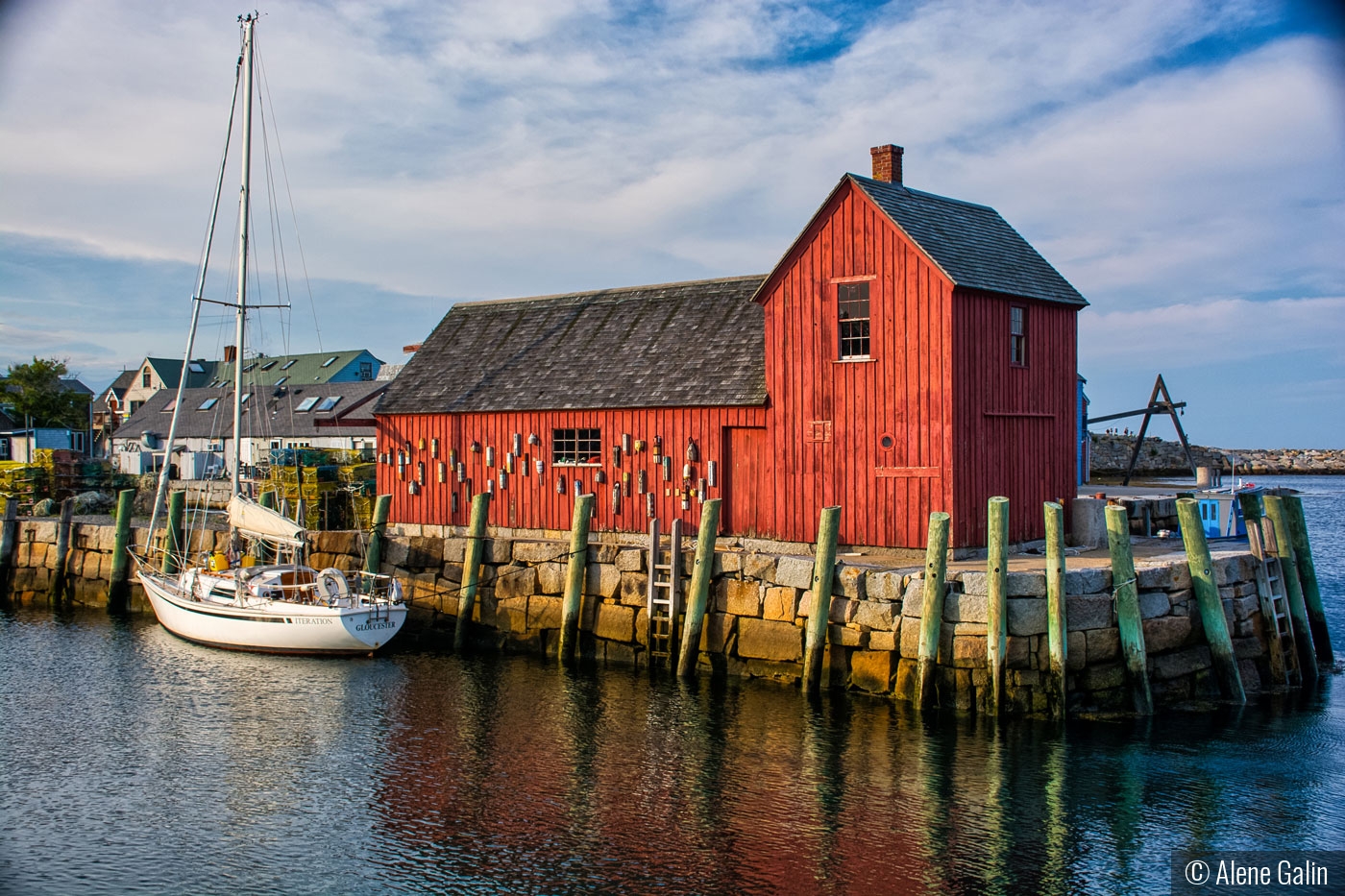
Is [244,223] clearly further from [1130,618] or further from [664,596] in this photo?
[1130,618]

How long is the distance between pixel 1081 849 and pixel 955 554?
8.55m

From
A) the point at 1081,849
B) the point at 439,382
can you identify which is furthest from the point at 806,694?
the point at 439,382

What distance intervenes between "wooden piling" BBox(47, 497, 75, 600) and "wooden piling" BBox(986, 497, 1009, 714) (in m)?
23.7

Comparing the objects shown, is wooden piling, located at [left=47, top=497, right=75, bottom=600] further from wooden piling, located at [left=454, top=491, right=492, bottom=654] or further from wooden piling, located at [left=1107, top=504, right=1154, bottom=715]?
wooden piling, located at [left=1107, top=504, right=1154, bottom=715]

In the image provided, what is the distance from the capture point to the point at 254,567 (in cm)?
2203

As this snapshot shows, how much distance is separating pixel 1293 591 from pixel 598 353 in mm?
15327

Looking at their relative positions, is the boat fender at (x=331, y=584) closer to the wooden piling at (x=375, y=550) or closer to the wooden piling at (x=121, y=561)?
the wooden piling at (x=375, y=550)

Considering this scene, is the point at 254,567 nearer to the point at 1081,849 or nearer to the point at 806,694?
the point at 806,694

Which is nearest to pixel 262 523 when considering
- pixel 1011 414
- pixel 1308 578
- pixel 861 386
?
pixel 861 386

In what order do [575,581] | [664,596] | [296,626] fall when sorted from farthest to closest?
[296,626] < [575,581] < [664,596]

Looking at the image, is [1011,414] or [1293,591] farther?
[1011,414]

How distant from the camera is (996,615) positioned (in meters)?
15.7

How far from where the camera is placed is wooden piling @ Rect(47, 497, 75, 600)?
28.0 metres

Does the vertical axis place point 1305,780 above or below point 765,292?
below
